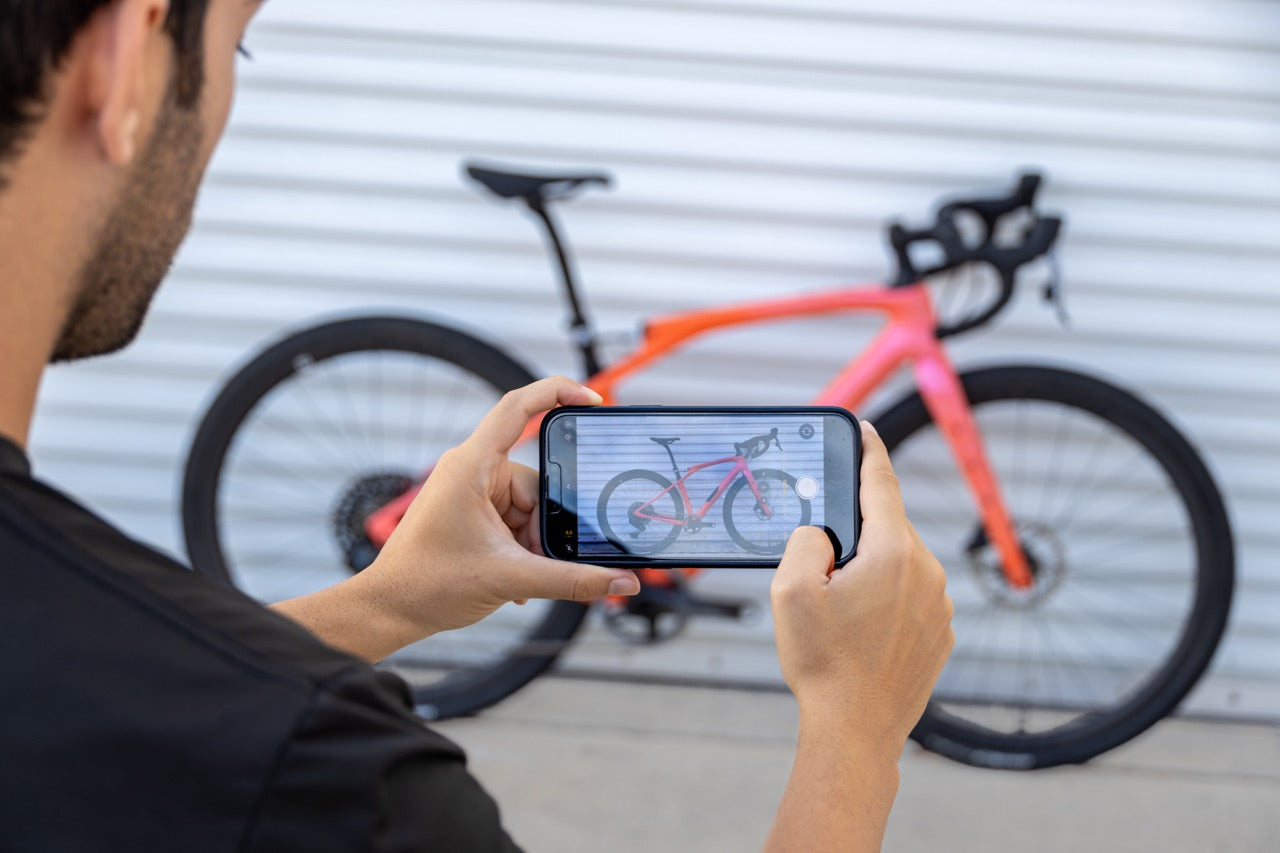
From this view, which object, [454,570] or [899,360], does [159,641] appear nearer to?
[454,570]

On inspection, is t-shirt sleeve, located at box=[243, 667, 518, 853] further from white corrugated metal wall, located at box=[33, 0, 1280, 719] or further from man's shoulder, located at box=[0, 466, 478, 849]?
white corrugated metal wall, located at box=[33, 0, 1280, 719]

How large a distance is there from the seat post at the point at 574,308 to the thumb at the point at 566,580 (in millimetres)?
1396

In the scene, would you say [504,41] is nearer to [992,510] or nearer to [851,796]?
[992,510]

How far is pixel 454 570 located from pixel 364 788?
546mm

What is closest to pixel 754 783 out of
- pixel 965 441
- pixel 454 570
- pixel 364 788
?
pixel 965 441

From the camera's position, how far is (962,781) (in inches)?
101

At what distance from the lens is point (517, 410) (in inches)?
45.5

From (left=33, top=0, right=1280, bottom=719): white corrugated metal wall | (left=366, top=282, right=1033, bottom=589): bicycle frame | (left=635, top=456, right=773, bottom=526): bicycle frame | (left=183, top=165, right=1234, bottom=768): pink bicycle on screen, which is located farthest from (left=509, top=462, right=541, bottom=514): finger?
(left=33, top=0, right=1280, bottom=719): white corrugated metal wall

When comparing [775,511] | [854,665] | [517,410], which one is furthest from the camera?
[775,511]

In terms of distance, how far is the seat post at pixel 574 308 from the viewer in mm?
2508

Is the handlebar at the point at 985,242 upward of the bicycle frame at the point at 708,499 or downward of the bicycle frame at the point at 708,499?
upward

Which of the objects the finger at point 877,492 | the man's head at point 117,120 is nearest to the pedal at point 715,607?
the finger at point 877,492

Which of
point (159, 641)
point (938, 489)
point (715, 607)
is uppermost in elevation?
point (159, 641)

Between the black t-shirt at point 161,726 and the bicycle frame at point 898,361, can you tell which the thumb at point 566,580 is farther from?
the bicycle frame at point 898,361
